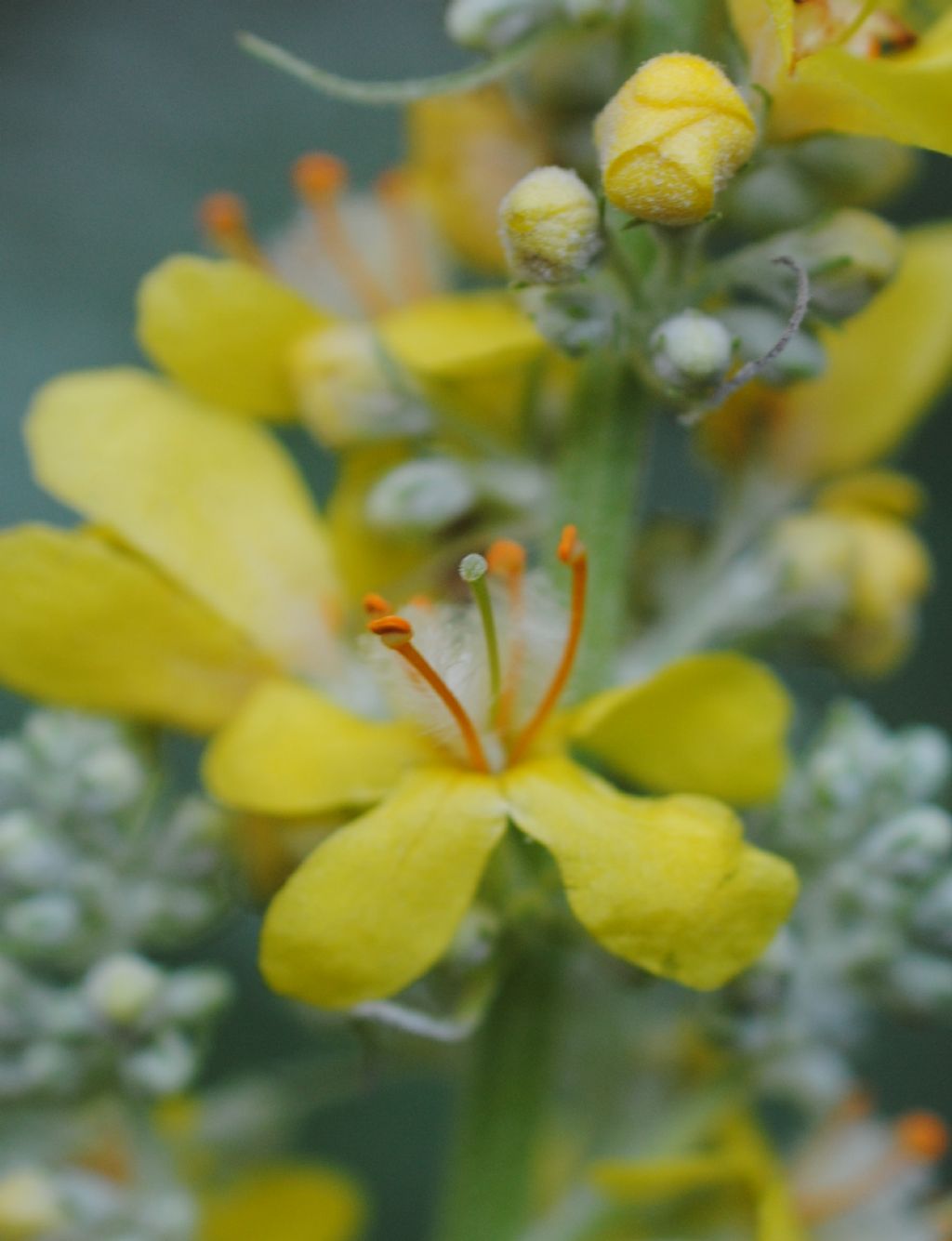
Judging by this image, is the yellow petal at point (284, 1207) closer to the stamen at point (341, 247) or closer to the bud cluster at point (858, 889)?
the bud cluster at point (858, 889)

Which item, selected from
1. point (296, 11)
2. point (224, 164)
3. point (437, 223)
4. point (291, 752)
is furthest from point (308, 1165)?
point (296, 11)

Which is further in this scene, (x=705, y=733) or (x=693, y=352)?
(x=705, y=733)

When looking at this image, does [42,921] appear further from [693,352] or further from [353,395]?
[693,352]

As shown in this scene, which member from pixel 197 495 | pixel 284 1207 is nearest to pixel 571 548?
pixel 197 495

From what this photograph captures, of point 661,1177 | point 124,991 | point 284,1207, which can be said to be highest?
point 124,991

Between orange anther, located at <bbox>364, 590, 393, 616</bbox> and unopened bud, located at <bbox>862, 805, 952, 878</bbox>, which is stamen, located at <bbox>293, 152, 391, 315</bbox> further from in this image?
unopened bud, located at <bbox>862, 805, 952, 878</bbox>

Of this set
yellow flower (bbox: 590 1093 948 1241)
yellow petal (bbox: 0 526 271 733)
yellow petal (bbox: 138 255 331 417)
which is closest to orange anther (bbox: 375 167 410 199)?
yellow petal (bbox: 138 255 331 417)
